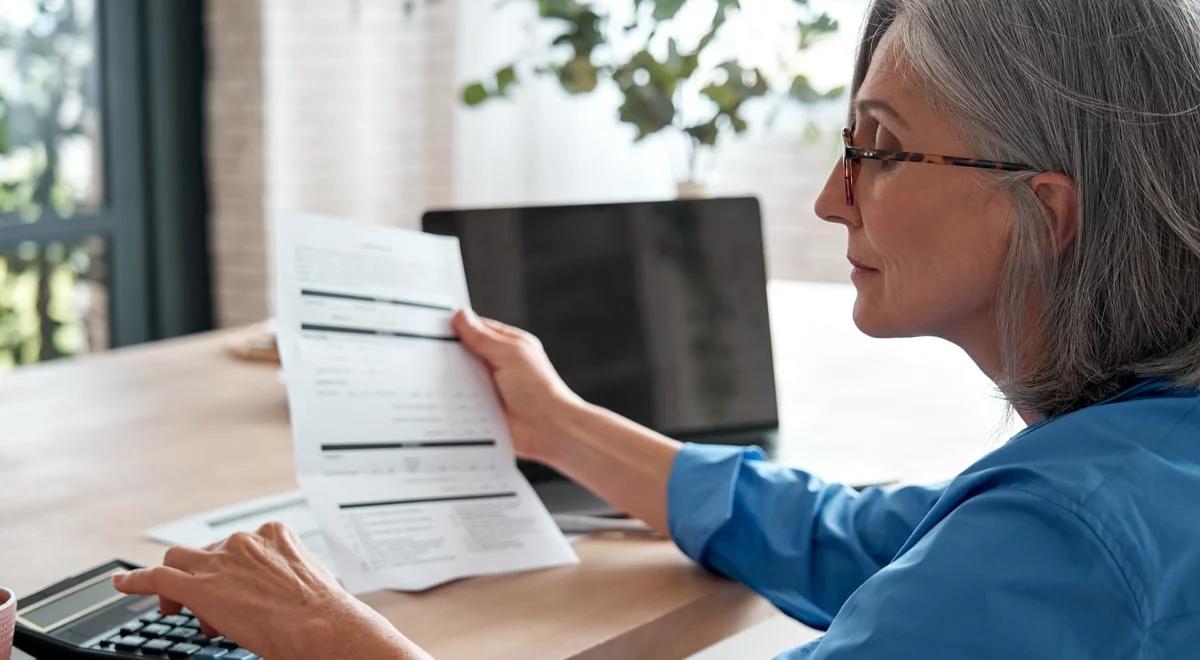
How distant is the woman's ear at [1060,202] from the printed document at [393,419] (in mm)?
530

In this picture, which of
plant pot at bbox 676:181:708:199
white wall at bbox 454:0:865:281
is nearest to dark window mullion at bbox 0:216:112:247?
white wall at bbox 454:0:865:281

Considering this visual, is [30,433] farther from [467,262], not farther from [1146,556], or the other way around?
[1146,556]

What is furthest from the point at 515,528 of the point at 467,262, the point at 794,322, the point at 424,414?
the point at 794,322

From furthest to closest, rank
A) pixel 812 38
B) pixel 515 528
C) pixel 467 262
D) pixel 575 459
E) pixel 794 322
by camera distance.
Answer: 1. pixel 794 322
2. pixel 812 38
3. pixel 467 262
4. pixel 575 459
5. pixel 515 528

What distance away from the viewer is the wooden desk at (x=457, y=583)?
1.12 metres

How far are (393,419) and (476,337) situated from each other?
136 mm

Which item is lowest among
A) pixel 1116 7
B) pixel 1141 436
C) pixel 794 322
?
pixel 794 322

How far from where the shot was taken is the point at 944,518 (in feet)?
2.82

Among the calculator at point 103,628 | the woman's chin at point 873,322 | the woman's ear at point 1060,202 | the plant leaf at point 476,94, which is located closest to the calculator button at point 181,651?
the calculator at point 103,628

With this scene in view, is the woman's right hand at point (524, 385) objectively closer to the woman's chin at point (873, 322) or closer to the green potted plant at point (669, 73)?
the woman's chin at point (873, 322)

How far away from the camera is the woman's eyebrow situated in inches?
38.9

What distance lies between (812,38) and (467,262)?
81cm

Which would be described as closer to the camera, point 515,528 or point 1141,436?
point 1141,436

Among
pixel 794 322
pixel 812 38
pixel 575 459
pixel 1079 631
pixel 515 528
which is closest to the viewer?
pixel 1079 631
